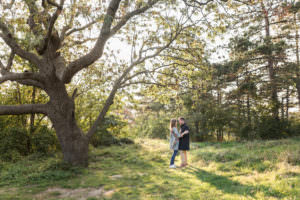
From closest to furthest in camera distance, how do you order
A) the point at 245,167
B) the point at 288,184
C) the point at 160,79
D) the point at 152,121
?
the point at 288,184 → the point at 245,167 → the point at 160,79 → the point at 152,121

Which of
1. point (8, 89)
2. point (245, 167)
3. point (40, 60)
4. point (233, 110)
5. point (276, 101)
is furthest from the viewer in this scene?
point (233, 110)

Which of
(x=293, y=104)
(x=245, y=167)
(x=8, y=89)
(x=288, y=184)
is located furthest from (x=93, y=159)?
(x=293, y=104)

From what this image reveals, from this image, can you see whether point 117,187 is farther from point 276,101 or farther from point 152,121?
point 152,121

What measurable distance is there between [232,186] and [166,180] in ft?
6.53

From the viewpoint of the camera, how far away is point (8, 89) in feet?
37.3

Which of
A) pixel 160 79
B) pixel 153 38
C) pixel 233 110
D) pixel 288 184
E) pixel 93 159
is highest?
pixel 153 38

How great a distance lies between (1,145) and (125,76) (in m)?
6.87

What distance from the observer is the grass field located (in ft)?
16.0

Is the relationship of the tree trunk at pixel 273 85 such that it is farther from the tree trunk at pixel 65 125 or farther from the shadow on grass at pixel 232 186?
the tree trunk at pixel 65 125

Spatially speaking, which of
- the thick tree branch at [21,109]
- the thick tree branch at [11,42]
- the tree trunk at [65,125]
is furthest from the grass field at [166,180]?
the thick tree branch at [11,42]

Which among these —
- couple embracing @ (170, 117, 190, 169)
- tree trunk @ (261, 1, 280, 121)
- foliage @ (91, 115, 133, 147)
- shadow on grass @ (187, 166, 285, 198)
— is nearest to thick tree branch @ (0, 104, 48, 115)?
couple embracing @ (170, 117, 190, 169)

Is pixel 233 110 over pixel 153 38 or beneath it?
beneath

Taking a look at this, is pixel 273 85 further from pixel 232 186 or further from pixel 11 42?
pixel 11 42

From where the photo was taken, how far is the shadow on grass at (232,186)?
178 inches
